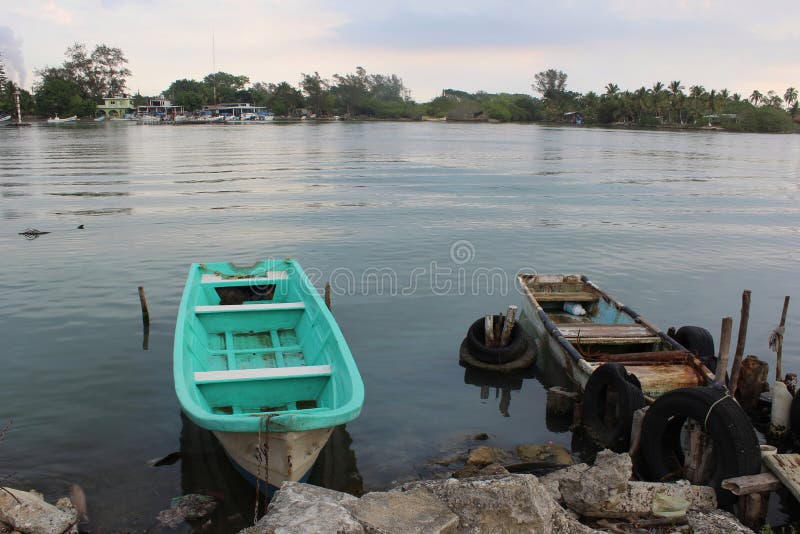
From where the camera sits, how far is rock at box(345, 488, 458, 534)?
4758 millimetres

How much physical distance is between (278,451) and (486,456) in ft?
9.45

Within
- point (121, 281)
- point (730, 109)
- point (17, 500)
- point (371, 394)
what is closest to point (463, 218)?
point (121, 281)

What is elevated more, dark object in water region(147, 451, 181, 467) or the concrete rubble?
the concrete rubble

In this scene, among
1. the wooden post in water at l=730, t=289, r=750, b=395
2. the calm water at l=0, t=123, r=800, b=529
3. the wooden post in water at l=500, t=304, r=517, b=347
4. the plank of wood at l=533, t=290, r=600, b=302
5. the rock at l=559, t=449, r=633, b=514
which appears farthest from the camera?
the plank of wood at l=533, t=290, r=600, b=302

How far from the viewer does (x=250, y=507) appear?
23.3ft

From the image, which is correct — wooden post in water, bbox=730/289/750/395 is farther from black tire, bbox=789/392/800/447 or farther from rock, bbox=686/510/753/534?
rock, bbox=686/510/753/534

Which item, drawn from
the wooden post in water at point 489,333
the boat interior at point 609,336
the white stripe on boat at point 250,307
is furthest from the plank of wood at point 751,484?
the white stripe on boat at point 250,307

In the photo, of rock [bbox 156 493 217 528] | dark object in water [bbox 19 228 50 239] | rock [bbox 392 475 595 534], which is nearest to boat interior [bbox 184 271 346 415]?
rock [bbox 156 493 217 528]

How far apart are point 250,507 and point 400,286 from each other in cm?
905

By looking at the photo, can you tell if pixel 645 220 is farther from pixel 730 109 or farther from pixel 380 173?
pixel 730 109

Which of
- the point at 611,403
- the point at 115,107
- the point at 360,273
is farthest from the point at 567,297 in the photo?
the point at 115,107

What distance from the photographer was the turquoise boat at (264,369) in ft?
21.1

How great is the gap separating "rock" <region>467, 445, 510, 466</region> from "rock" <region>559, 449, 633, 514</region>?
68.1 inches

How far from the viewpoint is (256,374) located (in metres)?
8.03
